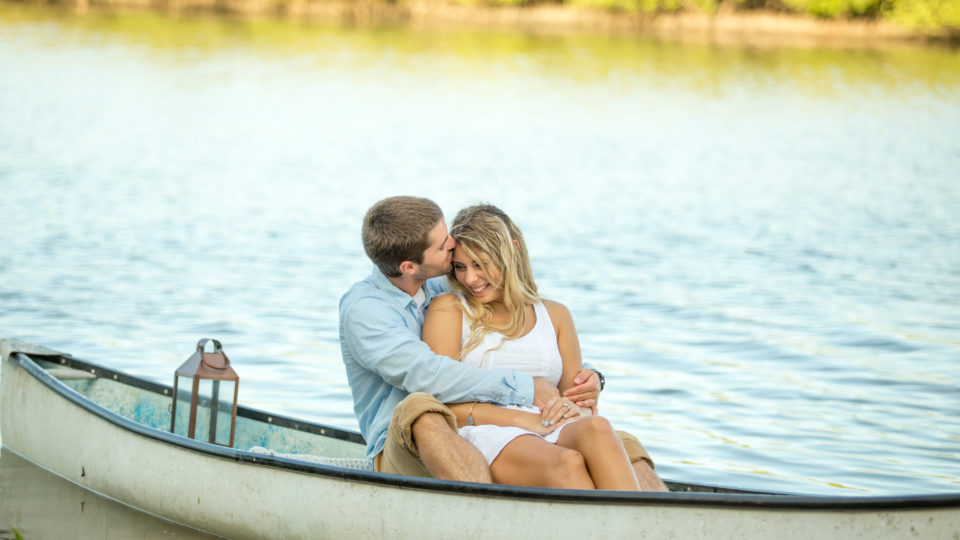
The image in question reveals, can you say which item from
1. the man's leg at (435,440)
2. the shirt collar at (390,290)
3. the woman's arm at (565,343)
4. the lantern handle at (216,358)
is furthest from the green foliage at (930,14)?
the man's leg at (435,440)

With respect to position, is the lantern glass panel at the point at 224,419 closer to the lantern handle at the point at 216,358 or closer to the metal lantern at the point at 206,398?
the metal lantern at the point at 206,398

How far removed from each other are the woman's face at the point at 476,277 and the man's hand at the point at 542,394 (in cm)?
38

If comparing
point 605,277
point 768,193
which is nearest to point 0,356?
point 605,277

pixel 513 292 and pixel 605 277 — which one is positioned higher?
pixel 513 292

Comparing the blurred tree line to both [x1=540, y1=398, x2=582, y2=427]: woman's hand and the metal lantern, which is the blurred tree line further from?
[x1=540, y1=398, x2=582, y2=427]: woman's hand

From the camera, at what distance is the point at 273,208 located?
1812 centimetres

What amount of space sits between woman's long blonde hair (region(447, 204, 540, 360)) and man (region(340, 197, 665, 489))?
0.11 m

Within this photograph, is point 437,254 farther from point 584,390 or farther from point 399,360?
point 584,390

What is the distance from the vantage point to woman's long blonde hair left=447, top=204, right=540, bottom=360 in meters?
4.68

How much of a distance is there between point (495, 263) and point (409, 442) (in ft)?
2.53

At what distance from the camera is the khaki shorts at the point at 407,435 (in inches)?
173

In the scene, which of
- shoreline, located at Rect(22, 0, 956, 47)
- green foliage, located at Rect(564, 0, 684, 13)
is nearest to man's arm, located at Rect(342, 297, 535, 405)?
shoreline, located at Rect(22, 0, 956, 47)

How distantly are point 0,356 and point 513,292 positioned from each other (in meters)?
3.47

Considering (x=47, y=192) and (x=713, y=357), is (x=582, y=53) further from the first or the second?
(x=713, y=357)
